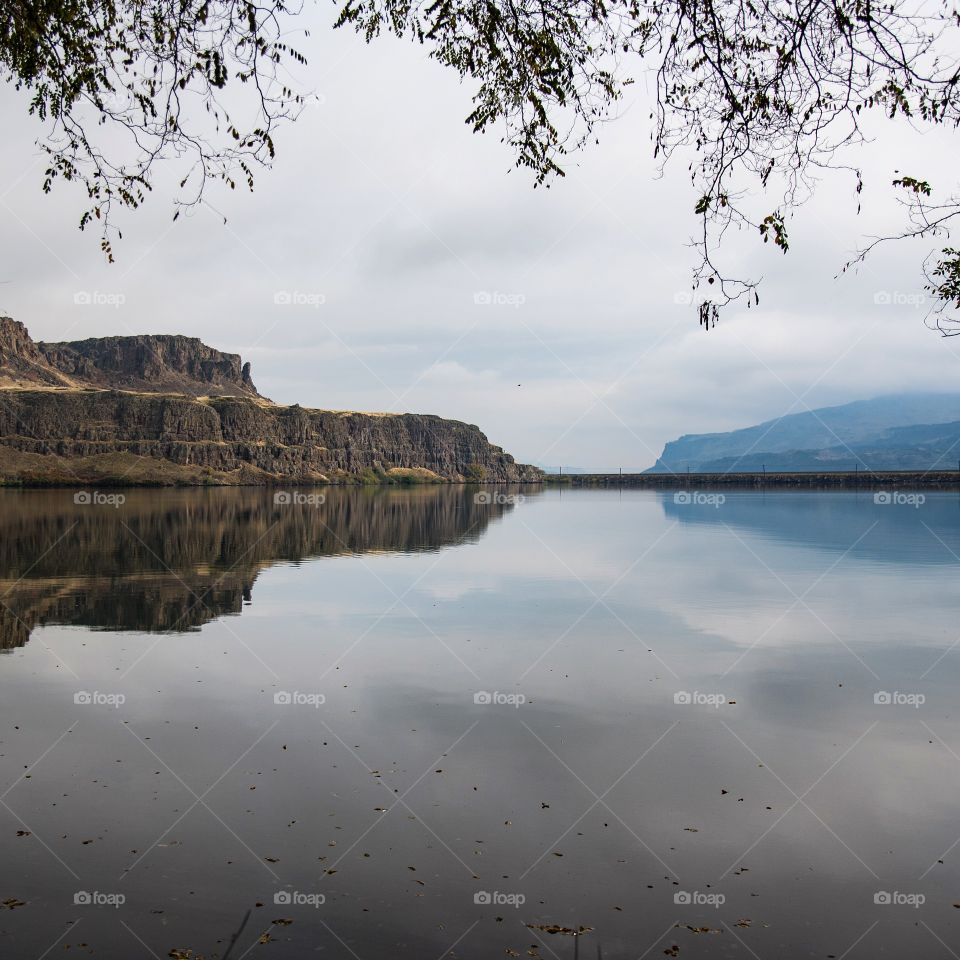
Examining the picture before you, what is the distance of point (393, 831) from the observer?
951cm

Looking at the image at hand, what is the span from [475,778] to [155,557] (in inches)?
1274

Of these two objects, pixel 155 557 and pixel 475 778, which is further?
pixel 155 557

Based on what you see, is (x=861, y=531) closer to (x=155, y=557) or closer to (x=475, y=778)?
(x=155, y=557)

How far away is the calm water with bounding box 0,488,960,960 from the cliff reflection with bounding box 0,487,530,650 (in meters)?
0.39

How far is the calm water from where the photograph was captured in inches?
304

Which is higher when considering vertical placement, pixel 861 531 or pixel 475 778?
pixel 861 531

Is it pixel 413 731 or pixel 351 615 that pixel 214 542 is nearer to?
pixel 351 615

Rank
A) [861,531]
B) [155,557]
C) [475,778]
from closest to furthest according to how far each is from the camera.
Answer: [475,778], [155,557], [861,531]

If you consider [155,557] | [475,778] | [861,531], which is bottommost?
[155,557]

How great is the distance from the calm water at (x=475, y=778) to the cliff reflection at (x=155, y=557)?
1.29ft

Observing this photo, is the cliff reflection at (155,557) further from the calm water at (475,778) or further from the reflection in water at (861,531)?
the reflection in water at (861,531)

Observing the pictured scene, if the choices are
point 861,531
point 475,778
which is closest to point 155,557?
point 475,778

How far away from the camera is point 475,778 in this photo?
36.7 feet

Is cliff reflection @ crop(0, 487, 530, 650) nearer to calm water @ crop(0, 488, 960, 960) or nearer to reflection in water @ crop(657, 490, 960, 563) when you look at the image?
calm water @ crop(0, 488, 960, 960)
